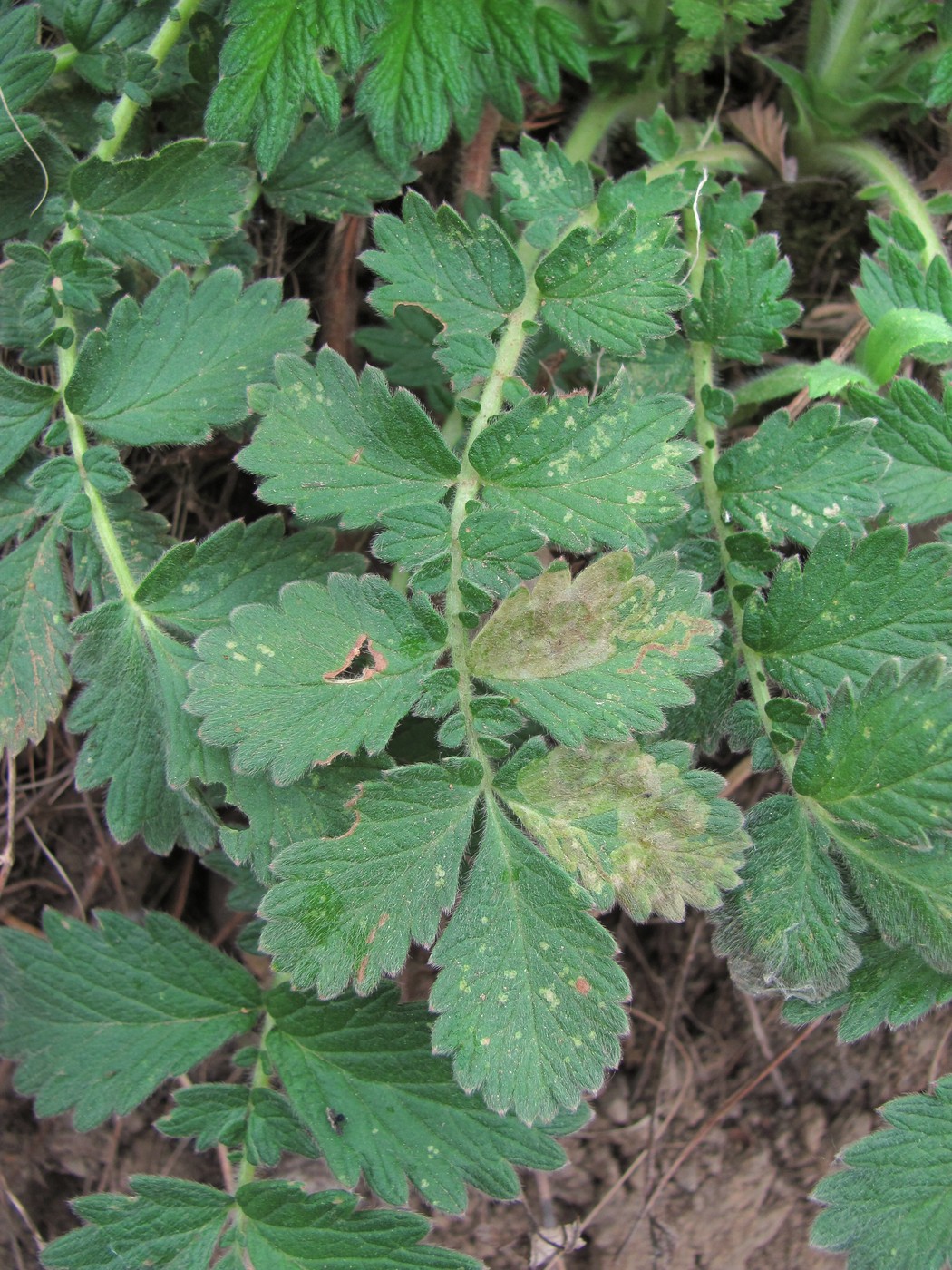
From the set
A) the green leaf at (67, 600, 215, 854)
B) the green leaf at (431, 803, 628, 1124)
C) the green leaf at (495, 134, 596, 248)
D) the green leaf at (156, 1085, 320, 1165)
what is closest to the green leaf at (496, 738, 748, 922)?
the green leaf at (431, 803, 628, 1124)

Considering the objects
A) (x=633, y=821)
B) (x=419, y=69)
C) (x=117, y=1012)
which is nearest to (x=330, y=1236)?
(x=117, y=1012)

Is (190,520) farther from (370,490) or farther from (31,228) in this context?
(370,490)

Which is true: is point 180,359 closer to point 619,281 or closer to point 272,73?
point 272,73

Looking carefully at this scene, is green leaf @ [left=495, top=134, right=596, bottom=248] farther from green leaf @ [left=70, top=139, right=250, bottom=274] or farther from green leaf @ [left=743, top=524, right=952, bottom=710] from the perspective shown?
green leaf @ [left=743, top=524, right=952, bottom=710]

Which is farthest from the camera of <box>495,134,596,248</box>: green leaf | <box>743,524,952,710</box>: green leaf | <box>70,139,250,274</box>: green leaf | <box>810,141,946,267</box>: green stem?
<box>810,141,946,267</box>: green stem

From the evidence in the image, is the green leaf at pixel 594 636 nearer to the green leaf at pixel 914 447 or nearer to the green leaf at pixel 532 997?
the green leaf at pixel 532 997

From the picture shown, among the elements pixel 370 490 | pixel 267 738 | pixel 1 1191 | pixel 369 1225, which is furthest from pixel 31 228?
pixel 1 1191

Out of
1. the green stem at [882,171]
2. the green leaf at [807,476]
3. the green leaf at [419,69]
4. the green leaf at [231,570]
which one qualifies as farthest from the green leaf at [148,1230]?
the green stem at [882,171]
